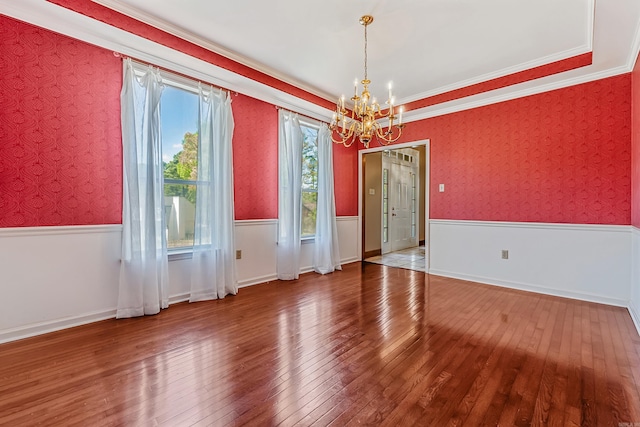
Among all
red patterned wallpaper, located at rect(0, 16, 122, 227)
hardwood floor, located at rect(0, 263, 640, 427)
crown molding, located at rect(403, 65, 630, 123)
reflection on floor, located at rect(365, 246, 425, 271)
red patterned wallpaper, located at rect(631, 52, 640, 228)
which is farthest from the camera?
reflection on floor, located at rect(365, 246, 425, 271)

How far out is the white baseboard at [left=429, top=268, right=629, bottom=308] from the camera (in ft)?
10.7

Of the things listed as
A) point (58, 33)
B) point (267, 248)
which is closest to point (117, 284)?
point (267, 248)

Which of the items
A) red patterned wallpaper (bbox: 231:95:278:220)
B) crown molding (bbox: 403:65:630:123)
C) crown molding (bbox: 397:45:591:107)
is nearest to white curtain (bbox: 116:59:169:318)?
red patterned wallpaper (bbox: 231:95:278:220)

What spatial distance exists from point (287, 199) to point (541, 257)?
3.46m

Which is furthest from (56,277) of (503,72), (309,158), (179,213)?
(503,72)

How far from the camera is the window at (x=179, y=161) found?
3262 millimetres

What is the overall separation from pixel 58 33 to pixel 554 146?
537 centimetres

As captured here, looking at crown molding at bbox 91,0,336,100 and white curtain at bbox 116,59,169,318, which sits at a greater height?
crown molding at bbox 91,0,336,100

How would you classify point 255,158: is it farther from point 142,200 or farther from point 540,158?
point 540,158

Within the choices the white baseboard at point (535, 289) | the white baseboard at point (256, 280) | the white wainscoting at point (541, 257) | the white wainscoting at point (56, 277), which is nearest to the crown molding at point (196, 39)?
the white wainscoting at point (56, 277)

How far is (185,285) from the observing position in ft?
11.1

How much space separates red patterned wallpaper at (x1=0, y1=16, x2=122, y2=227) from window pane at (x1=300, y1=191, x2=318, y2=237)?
259 cm

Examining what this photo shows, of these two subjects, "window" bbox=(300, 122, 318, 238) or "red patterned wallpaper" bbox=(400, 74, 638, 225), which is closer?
"red patterned wallpaper" bbox=(400, 74, 638, 225)

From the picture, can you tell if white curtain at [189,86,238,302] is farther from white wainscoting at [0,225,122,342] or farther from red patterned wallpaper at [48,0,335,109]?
white wainscoting at [0,225,122,342]
